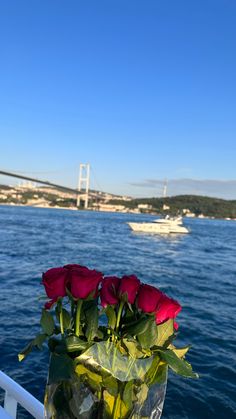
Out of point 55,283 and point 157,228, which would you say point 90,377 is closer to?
point 55,283

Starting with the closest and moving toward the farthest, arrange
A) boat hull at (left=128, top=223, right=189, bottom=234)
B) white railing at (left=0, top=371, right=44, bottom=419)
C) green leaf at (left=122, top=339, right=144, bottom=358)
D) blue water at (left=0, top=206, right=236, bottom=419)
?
green leaf at (left=122, top=339, right=144, bottom=358)
white railing at (left=0, top=371, right=44, bottom=419)
blue water at (left=0, top=206, right=236, bottom=419)
boat hull at (left=128, top=223, right=189, bottom=234)

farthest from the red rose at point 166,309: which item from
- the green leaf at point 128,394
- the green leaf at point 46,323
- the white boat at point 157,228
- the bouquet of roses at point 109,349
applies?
the white boat at point 157,228

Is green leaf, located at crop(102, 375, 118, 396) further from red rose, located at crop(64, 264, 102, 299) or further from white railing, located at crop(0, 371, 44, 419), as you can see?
white railing, located at crop(0, 371, 44, 419)

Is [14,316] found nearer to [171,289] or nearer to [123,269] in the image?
[171,289]

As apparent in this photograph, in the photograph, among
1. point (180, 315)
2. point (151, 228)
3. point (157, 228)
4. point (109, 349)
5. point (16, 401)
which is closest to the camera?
point (109, 349)

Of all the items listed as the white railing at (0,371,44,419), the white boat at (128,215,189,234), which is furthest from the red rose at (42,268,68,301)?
the white boat at (128,215,189,234)

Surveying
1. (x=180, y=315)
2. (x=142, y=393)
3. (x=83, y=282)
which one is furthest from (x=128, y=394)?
(x=180, y=315)

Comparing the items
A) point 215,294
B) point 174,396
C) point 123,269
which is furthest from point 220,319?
point 123,269
